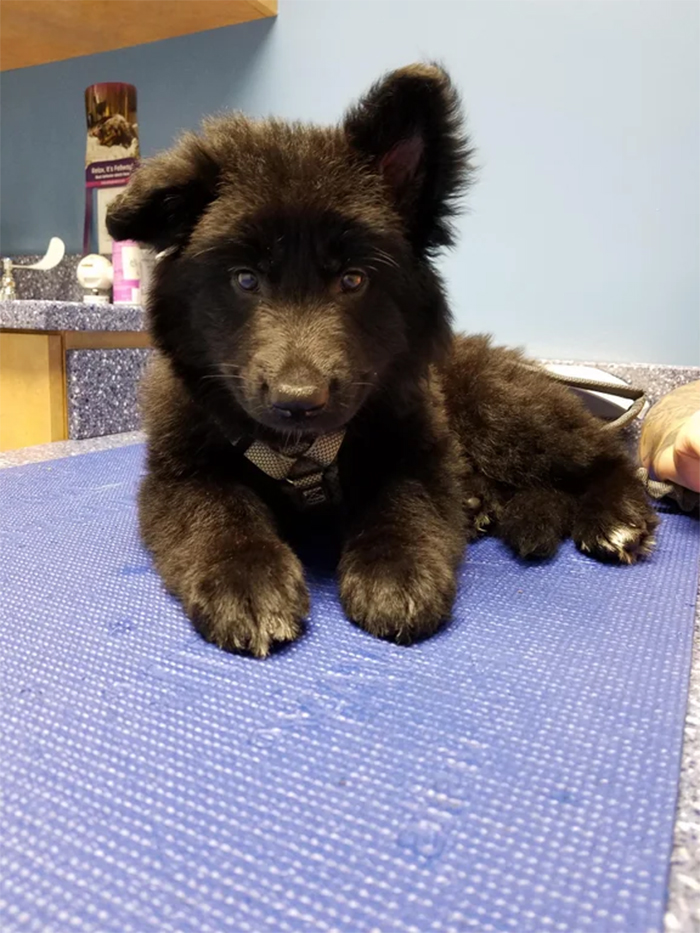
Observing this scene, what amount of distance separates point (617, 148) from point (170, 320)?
2102mm

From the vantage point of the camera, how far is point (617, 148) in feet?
8.91

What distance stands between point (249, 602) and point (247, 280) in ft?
2.10

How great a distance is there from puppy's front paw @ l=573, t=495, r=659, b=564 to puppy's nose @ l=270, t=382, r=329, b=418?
883 mm

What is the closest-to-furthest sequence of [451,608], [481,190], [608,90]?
1. [451,608]
2. [608,90]
3. [481,190]

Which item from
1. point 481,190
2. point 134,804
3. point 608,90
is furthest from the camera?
point 481,190

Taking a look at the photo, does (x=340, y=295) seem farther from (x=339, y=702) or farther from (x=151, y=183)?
(x=339, y=702)

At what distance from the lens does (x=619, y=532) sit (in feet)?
5.52

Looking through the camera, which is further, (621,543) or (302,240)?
(621,543)

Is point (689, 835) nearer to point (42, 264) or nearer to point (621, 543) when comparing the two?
point (621, 543)

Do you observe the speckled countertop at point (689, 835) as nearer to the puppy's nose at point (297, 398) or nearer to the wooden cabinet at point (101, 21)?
the puppy's nose at point (297, 398)

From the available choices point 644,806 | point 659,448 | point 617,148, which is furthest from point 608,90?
point 644,806

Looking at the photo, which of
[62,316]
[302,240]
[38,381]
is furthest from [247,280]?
[38,381]

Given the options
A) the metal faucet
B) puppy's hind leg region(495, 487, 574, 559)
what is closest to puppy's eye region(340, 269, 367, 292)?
puppy's hind leg region(495, 487, 574, 559)

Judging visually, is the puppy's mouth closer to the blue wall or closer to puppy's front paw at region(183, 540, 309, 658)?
puppy's front paw at region(183, 540, 309, 658)
